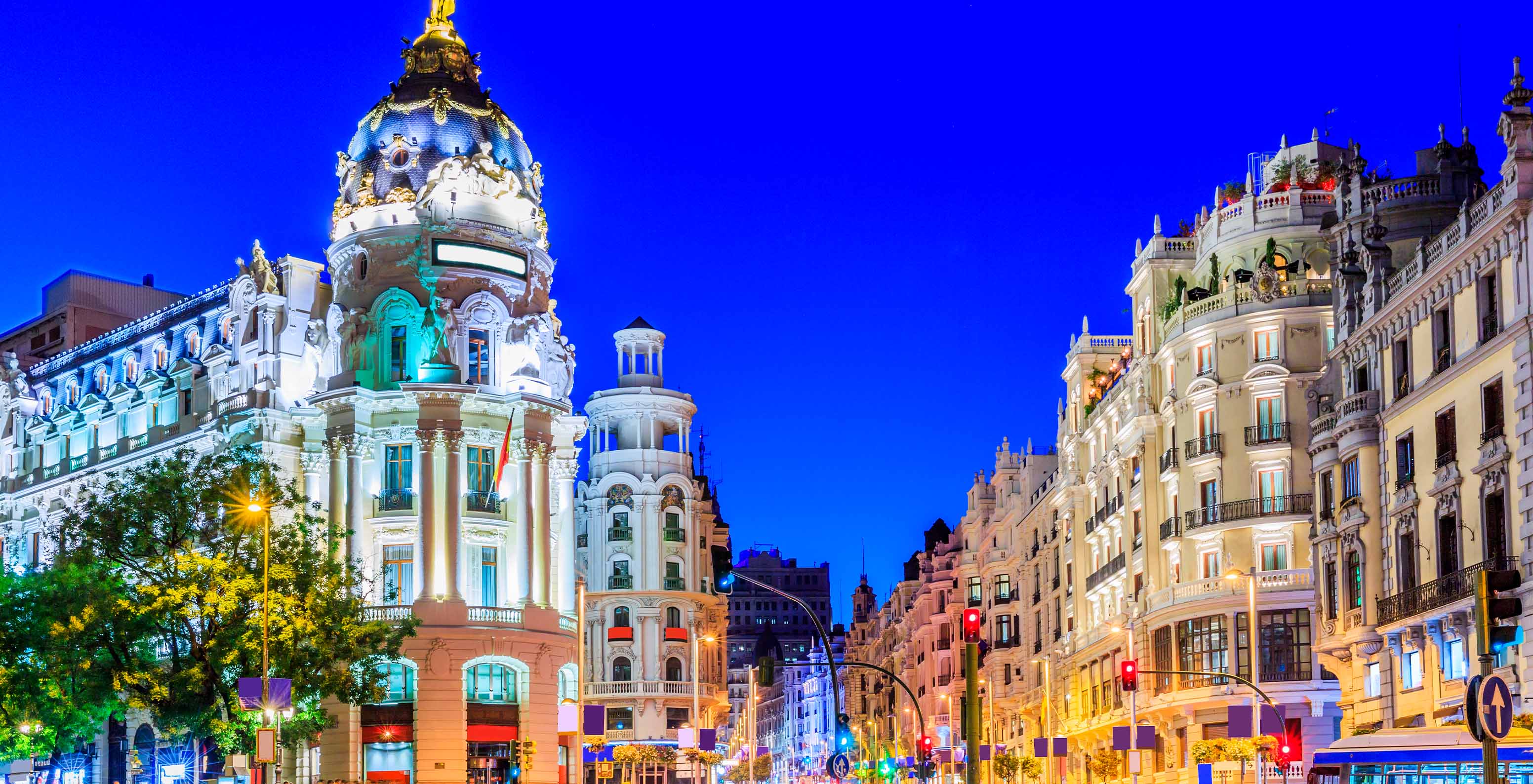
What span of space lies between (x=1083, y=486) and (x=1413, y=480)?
44.1 metres

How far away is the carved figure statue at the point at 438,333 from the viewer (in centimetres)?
8462

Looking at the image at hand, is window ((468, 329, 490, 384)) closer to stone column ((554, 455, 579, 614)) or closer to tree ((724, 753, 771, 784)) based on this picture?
stone column ((554, 455, 579, 614))

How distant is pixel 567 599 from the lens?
8994 centimetres

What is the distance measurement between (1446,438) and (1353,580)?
24.2 ft

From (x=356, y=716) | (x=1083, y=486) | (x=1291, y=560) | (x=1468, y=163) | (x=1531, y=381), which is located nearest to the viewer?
(x=1531, y=381)

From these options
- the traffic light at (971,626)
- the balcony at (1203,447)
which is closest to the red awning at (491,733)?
the balcony at (1203,447)

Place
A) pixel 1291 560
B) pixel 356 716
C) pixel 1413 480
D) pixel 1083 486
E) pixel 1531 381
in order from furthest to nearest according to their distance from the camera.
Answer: pixel 1083 486, pixel 356 716, pixel 1291 560, pixel 1413 480, pixel 1531 381

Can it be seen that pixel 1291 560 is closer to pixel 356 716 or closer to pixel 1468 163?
pixel 1468 163

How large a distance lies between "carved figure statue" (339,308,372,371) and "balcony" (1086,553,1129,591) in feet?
118

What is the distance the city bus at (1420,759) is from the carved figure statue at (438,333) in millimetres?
52825

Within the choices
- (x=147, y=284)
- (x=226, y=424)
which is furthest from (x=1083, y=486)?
(x=147, y=284)

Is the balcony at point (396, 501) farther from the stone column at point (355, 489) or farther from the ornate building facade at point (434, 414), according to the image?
the stone column at point (355, 489)

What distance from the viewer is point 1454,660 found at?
4734 cm

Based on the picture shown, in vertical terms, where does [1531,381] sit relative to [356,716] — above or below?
above
